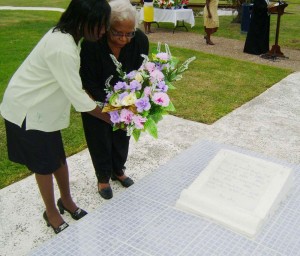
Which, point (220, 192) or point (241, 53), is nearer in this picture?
point (220, 192)

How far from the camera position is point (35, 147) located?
2.58m

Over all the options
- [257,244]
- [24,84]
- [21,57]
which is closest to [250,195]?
[257,244]

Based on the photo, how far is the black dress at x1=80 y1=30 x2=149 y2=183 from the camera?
9.46 ft

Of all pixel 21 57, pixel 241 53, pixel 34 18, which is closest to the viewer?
pixel 21 57

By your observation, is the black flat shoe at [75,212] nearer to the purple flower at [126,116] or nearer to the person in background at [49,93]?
the person in background at [49,93]

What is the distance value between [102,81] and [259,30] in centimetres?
724

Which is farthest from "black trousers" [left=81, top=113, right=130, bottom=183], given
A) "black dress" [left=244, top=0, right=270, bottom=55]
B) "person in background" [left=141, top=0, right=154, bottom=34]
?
"person in background" [left=141, top=0, right=154, bottom=34]

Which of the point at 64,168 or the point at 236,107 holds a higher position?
the point at 64,168

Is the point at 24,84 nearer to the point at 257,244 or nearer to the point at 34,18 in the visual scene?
the point at 257,244

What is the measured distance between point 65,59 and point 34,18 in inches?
548

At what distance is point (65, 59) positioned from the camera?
226 cm

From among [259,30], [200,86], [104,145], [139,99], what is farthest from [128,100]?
[259,30]

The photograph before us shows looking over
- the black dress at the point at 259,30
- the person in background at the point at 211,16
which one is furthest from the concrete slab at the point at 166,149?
the person in background at the point at 211,16

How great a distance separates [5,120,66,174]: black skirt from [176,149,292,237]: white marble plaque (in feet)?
A: 2.99
